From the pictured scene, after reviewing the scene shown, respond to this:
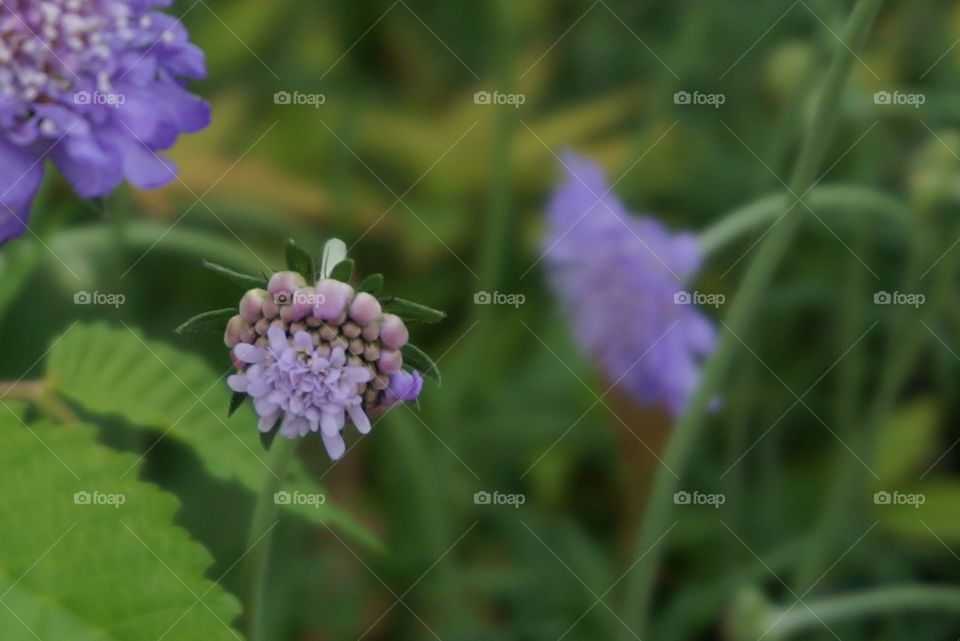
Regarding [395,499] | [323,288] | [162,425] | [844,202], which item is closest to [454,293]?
[395,499]

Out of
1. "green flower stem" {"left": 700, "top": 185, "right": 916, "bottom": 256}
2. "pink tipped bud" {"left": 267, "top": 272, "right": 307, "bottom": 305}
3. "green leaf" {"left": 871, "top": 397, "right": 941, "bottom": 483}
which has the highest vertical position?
"pink tipped bud" {"left": 267, "top": 272, "right": 307, "bottom": 305}

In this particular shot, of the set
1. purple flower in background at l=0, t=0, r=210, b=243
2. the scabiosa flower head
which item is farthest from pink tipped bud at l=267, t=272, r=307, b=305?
purple flower in background at l=0, t=0, r=210, b=243

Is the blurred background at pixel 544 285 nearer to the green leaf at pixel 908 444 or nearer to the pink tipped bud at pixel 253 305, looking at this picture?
the green leaf at pixel 908 444

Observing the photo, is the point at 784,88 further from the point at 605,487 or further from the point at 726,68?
the point at 605,487

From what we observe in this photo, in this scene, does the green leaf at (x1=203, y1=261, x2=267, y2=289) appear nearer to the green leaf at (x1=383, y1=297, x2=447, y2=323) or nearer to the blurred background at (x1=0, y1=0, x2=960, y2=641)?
the green leaf at (x1=383, y1=297, x2=447, y2=323)

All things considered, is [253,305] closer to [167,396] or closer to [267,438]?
[267,438]
